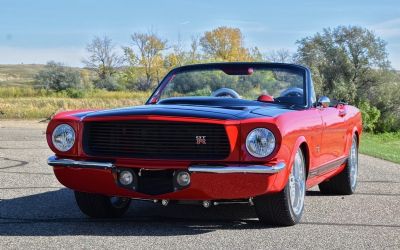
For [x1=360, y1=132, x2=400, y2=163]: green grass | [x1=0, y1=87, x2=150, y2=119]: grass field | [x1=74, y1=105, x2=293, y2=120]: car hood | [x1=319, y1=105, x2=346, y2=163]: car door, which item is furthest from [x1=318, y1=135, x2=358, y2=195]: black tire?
[x1=0, y1=87, x2=150, y2=119]: grass field

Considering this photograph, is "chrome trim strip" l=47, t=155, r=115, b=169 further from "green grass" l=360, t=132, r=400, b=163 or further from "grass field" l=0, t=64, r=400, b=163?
"grass field" l=0, t=64, r=400, b=163

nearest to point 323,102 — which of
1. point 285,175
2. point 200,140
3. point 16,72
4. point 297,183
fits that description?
point 297,183

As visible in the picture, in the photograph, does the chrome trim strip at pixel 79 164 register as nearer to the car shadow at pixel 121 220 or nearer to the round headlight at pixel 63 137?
the round headlight at pixel 63 137

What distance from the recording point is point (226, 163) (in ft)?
15.7

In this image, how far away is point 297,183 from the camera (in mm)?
5480

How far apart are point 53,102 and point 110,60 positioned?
39.9 meters

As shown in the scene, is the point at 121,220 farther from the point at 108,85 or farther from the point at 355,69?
the point at 108,85

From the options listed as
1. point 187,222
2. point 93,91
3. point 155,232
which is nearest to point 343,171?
point 187,222

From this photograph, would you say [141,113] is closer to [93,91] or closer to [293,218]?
[293,218]

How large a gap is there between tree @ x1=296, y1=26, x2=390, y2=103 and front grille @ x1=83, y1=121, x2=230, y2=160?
45.8 metres

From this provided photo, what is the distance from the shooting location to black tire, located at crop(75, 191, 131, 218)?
219 inches

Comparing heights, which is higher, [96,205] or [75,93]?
[96,205]

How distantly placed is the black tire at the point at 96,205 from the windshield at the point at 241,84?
156cm

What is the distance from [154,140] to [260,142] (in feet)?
2.70
